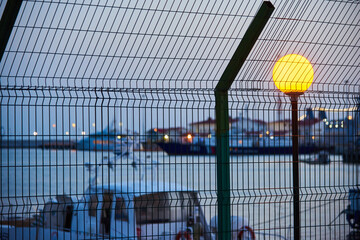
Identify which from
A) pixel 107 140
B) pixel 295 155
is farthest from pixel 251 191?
pixel 295 155

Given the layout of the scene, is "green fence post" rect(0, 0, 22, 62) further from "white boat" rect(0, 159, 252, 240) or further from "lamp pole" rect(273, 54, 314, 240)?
"lamp pole" rect(273, 54, 314, 240)

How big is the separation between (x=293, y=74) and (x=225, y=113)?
889mm

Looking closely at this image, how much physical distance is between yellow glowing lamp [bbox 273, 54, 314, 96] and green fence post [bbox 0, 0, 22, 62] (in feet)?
9.02

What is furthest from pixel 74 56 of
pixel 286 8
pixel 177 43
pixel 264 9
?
pixel 286 8

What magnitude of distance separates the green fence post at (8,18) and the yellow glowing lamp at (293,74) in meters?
2.75

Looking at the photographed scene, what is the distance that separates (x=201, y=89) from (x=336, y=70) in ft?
5.40

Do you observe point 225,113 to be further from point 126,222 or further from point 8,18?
point 126,222

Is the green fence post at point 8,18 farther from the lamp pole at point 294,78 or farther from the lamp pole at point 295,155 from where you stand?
the lamp pole at point 295,155

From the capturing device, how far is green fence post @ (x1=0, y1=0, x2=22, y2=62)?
4.48 m

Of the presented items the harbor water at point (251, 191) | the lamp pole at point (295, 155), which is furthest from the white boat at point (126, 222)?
the lamp pole at point (295, 155)

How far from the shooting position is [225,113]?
561 cm

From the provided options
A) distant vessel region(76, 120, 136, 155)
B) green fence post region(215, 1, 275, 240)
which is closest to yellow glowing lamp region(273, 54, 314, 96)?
green fence post region(215, 1, 275, 240)

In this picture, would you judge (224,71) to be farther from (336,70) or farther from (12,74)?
(12,74)

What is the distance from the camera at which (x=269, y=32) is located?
5613mm
